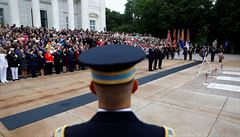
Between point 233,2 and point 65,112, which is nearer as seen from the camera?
point 65,112

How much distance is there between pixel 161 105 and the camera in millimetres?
6930

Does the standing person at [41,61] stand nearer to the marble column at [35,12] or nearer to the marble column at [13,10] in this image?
the marble column at [13,10]

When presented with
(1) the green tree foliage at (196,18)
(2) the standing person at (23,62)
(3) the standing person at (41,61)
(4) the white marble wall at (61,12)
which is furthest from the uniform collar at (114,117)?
(1) the green tree foliage at (196,18)

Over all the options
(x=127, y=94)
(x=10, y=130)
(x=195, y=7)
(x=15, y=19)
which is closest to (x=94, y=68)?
(x=127, y=94)

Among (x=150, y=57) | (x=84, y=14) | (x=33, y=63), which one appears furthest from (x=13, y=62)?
(x=84, y=14)

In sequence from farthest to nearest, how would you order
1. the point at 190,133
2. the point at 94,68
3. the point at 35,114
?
the point at 35,114 < the point at 190,133 < the point at 94,68

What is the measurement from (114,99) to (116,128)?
0.18 metres

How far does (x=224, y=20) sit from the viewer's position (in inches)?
1414

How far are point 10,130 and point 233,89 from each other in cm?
898

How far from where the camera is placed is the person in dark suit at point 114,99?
1.29 metres

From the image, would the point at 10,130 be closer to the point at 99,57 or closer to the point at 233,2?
the point at 99,57

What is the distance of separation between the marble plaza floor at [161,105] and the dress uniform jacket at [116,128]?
382 centimetres

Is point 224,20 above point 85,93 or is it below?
above

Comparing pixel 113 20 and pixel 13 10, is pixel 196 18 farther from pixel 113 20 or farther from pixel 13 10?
pixel 113 20
